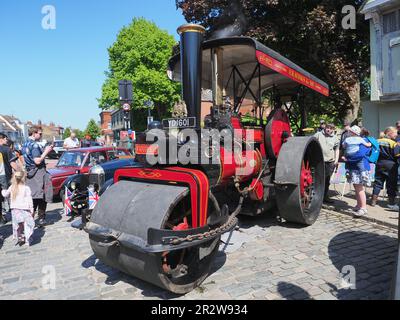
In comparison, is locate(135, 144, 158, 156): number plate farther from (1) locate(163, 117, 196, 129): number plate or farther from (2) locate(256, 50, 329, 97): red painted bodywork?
(2) locate(256, 50, 329, 97): red painted bodywork

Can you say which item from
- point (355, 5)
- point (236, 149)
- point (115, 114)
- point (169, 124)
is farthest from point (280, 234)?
point (115, 114)

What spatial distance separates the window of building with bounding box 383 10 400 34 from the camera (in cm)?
1021

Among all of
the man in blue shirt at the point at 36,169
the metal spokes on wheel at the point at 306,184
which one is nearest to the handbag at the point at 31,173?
the man in blue shirt at the point at 36,169

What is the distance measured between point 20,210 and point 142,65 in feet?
79.0

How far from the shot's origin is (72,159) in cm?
820

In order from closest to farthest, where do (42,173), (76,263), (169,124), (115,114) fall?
(169,124)
(76,263)
(42,173)
(115,114)

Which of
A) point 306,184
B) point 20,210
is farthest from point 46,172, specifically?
point 306,184

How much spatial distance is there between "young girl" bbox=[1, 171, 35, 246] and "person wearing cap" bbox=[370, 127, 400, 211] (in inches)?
223

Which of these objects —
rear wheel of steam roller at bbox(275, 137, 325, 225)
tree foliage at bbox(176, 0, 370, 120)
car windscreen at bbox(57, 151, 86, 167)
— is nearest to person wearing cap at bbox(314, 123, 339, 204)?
rear wheel of steam roller at bbox(275, 137, 325, 225)

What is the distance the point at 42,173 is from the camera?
18.0 ft

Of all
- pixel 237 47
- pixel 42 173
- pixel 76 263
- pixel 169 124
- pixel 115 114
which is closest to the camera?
pixel 169 124
